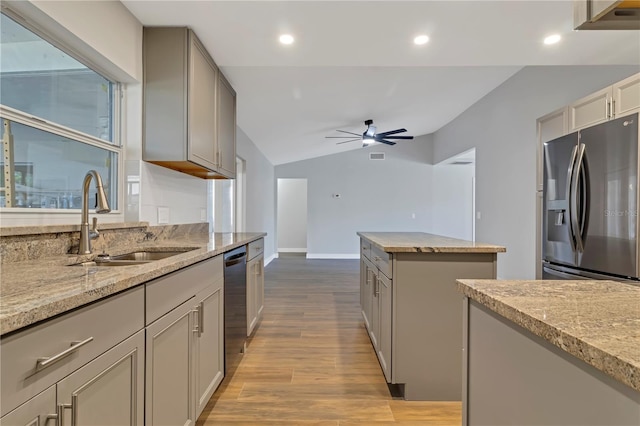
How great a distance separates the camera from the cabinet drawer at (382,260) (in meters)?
1.98

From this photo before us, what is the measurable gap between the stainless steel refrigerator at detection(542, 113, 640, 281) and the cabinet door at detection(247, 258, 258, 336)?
243 cm

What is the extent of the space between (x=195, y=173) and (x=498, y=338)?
8.65 feet

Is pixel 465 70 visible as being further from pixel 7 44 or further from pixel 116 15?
pixel 7 44

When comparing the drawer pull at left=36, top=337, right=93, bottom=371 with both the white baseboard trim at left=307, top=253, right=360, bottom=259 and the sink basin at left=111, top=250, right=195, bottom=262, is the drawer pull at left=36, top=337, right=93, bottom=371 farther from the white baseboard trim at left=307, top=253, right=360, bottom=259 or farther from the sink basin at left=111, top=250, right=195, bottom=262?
the white baseboard trim at left=307, top=253, right=360, bottom=259

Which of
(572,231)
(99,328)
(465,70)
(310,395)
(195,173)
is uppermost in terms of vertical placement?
(465,70)

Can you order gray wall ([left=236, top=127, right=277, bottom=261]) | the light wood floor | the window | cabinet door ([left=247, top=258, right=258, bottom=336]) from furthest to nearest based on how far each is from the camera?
gray wall ([left=236, top=127, right=277, bottom=261]), cabinet door ([left=247, top=258, right=258, bottom=336]), the light wood floor, the window

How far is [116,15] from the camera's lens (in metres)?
1.85

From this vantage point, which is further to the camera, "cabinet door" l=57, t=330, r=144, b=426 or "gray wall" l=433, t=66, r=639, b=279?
"gray wall" l=433, t=66, r=639, b=279

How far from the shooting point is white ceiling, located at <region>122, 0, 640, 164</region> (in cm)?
192

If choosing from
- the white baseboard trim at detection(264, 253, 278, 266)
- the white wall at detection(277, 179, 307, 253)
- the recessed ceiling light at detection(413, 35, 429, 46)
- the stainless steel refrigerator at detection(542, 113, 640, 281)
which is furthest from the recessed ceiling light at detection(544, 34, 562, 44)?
the white wall at detection(277, 179, 307, 253)

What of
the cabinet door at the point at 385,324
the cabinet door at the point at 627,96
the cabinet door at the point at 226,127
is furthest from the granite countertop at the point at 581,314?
the cabinet door at the point at 226,127

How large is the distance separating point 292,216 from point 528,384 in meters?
8.83

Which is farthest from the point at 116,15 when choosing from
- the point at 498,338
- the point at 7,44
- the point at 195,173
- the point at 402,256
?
the point at 498,338

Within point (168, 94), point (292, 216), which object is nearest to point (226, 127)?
point (168, 94)
